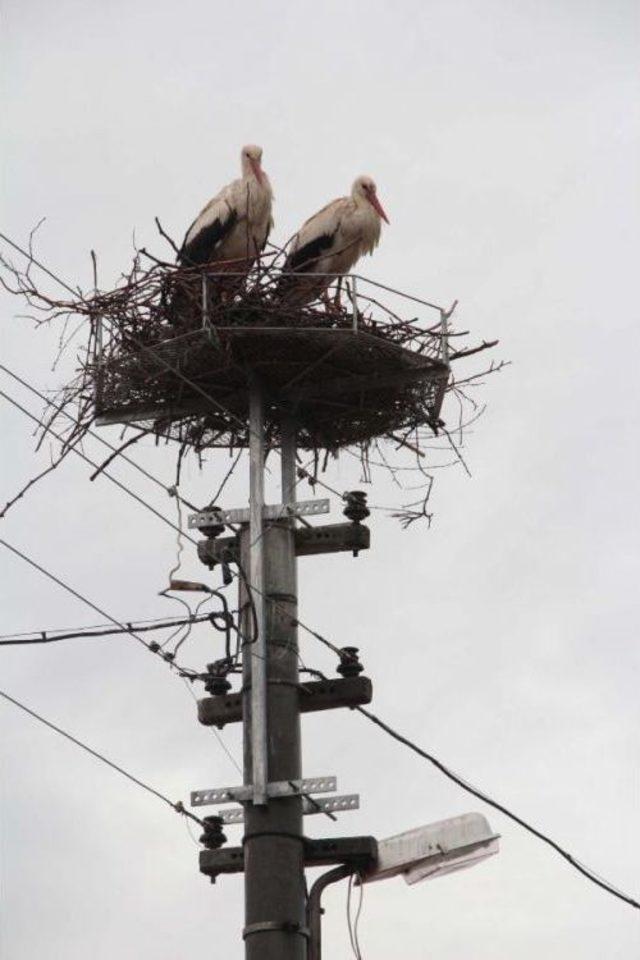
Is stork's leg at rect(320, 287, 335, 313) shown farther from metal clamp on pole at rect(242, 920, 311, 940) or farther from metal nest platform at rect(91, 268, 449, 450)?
metal clamp on pole at rect(242, 920, 311, 940)

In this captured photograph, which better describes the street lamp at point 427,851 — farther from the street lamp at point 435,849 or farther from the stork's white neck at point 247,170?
the stork's white neck at point 247,170

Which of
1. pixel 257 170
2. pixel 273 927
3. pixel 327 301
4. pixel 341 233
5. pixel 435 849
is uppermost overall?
pixel 257 170

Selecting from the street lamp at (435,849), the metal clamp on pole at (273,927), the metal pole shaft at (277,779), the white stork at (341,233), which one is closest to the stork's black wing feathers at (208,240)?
the white stork at (341,233)

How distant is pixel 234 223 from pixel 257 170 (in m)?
0.66

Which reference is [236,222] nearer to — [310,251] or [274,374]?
[310,251]

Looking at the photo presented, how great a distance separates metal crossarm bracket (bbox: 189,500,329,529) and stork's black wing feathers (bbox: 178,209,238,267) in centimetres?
388

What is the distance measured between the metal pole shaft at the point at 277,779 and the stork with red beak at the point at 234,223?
154 inches

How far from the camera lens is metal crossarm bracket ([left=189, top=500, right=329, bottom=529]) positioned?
32.5ft

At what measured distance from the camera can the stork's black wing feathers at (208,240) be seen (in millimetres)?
13825

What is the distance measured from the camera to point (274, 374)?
10.9 m

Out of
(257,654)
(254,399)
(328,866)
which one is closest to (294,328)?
(254,399)

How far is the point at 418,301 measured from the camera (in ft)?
37.9

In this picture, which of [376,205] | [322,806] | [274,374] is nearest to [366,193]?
[376,205]

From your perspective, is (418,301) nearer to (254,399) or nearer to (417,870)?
(254,399)
